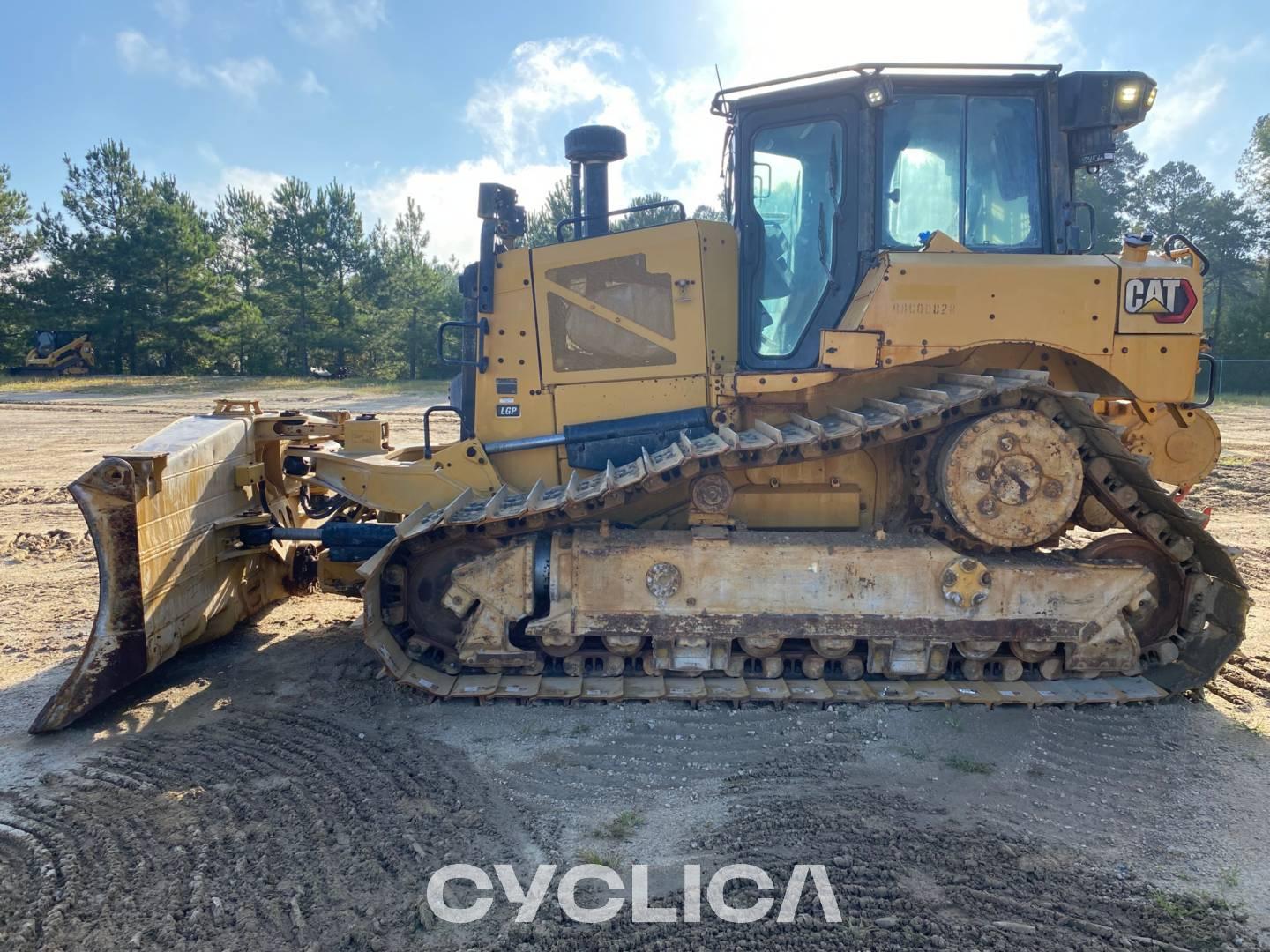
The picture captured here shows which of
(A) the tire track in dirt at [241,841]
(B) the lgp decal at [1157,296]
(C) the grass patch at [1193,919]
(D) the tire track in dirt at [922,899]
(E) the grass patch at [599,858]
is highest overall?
(B) the lgp decal at [1157,296]

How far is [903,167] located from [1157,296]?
1539 mm

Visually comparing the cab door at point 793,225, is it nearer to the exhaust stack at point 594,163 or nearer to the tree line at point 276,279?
the exhaust stack at point 594,163

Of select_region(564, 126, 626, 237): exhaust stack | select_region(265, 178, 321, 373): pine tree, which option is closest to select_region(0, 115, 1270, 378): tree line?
select_region(265, 178, 321, 373): pine tree

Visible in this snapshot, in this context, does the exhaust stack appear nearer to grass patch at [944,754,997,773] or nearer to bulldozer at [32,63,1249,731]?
bulldozer at [32,63,1249,731]

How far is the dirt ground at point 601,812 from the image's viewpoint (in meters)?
2.71

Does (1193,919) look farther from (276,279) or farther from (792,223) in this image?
(276,279)

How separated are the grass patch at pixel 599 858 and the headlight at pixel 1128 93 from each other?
4811 millimetres

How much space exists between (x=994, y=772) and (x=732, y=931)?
1703 mm

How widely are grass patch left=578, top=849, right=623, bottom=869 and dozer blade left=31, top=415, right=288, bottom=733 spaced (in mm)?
2732

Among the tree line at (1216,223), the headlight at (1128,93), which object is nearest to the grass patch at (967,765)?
the headlight at (1128,93)

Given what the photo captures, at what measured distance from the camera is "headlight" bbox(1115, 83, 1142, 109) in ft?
15.0

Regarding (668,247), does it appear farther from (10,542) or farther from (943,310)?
(10,542)

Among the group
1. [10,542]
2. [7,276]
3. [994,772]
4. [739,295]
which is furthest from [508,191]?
[7,276]

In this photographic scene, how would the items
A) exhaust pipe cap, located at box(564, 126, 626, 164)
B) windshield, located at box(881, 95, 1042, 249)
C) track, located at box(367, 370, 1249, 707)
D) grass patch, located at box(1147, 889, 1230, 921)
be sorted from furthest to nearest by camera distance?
exhaust pipe cap, located at box(564, 126, 626, 164)
windshield, located at box(881, 95, 1042, 249)
track, located at box(367, 370, 1249, 707)
grass patch, located at box(1147, 889, 1230, 921)
